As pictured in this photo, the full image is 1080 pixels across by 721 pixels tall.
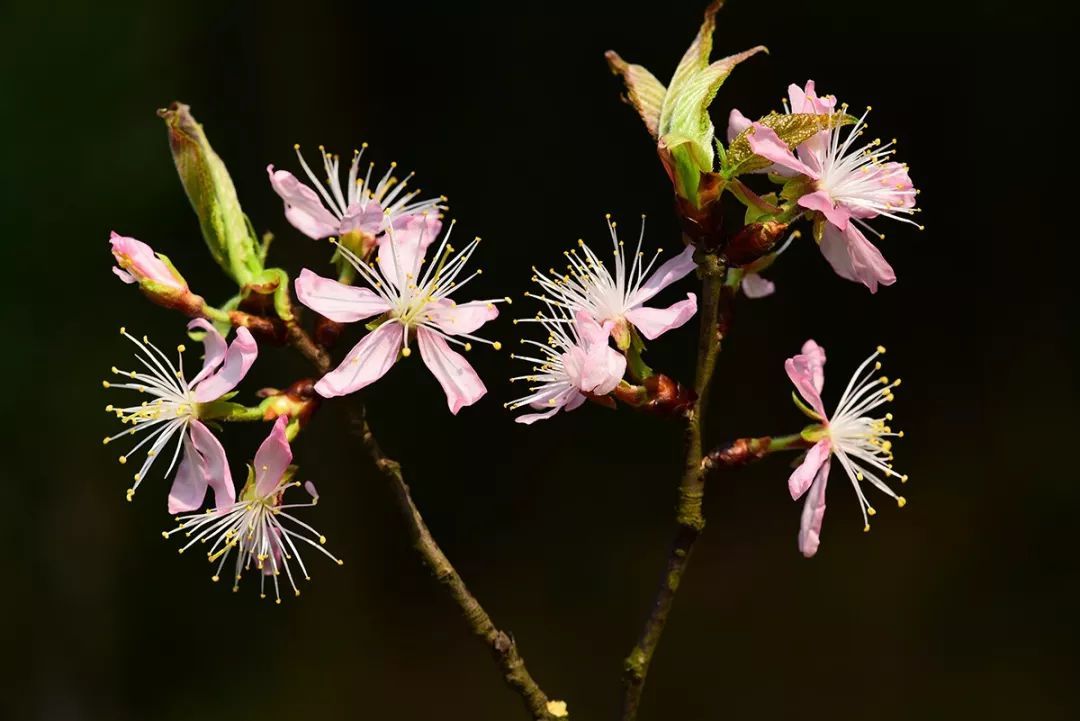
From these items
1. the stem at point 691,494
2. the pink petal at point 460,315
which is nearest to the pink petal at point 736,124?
the stem at point 691,494

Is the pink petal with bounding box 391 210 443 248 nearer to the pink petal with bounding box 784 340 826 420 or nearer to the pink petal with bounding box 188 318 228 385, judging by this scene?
the pink petal with bounding box 188 318 228 385

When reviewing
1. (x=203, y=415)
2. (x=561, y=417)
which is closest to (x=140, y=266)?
(x=203, y=415)

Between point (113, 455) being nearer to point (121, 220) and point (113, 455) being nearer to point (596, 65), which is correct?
point (121, 220)

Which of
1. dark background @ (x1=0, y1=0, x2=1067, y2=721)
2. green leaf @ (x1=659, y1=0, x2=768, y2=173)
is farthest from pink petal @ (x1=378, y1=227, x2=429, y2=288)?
dark background @ (x1=0, y1=0, x2=1067, y2=721)

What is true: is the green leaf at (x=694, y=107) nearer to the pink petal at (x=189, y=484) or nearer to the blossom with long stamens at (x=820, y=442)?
the blossom with long stamens at (x=820, y=442)

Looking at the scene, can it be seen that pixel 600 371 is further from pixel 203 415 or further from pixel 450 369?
pixel 203 415

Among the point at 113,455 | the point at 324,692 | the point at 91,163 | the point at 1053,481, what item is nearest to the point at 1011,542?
the point at 1053,481
